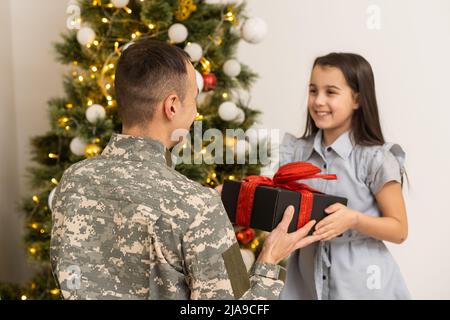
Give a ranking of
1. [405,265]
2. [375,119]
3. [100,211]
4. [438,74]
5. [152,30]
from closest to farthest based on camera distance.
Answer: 1. [100,211]
2. [375,119]
3. [152,30]
4. [438,74]
5. [405,265]

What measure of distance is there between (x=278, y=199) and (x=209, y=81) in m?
0.82

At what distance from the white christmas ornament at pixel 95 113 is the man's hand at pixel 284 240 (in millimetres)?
→ 933

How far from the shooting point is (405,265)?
2.83 metres

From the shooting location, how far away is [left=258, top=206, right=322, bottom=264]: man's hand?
135 centimetres

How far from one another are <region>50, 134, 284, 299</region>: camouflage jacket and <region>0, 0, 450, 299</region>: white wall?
175 centimetres

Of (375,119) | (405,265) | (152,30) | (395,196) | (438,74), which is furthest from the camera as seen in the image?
(405,265)

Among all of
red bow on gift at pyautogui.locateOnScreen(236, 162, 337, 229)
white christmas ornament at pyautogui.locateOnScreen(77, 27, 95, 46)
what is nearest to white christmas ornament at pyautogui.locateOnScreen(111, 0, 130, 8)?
white christmas ornament at pyautogui.locateOnScreen(77, 27, 95, 46)

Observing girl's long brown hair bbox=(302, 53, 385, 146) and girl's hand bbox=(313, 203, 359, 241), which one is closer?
girl's hand bbox=(313, 203, 359, 241)

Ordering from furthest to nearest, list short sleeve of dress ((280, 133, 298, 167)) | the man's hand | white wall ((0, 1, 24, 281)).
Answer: white wall ((0, 1, 24, 281)) < short sleeve of dress ((280, 133, 298, 167)) < the man's hand

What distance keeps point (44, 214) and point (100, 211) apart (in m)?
1.35

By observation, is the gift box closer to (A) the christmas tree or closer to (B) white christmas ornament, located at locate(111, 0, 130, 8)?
(A) the christmas tree

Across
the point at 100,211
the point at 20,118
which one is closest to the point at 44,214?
the point at 20,118

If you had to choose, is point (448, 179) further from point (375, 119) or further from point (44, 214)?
point (44, 214)

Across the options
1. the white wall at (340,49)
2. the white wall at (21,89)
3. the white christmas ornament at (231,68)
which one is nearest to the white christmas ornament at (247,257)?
the white christmas ornament at (231,68)
